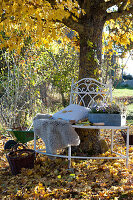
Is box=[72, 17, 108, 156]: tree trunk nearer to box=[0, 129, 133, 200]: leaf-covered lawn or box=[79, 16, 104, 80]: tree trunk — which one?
box=[79, 16, 104, 80]: tree trunk

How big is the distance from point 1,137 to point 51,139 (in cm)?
271

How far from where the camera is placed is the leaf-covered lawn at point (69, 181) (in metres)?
2.85

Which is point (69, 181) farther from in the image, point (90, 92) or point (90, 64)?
point (90, 64)

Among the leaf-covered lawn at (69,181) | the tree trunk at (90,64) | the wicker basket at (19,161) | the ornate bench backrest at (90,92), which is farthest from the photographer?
the ornate bench backrest at (90,92)

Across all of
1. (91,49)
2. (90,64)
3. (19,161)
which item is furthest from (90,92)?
(19,161)

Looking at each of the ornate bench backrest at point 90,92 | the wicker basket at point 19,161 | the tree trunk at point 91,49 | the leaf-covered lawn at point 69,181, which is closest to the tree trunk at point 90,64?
the tree trunk at point 91,49

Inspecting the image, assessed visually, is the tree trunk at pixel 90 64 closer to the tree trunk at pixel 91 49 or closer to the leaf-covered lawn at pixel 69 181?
the tree trunk at pixel 91 49

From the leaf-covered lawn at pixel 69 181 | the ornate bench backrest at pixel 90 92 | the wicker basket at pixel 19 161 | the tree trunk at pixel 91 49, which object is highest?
the tree trunk at pixel 91 49

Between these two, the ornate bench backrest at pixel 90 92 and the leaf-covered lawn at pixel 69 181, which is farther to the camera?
the ornate bench backrest at pixel 90 92

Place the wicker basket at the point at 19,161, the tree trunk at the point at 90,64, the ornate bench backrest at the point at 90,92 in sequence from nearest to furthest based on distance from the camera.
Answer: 1. the wicker basket at the point at 19,161
2. the tree trunk at the point at 90,64
3. the ornate bench backrest at the point at 90,92

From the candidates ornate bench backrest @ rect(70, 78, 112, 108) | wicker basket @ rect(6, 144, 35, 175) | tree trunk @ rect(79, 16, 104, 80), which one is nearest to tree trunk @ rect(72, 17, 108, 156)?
tree trunk @ rect(79, 16, 104, 80)

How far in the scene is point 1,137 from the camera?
5898mm

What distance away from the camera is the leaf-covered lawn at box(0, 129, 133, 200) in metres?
2.85

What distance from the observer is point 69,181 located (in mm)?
3238
